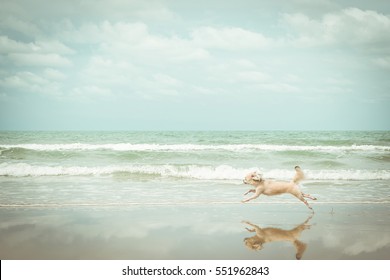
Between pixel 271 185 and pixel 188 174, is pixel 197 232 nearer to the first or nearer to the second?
pixel 271 185

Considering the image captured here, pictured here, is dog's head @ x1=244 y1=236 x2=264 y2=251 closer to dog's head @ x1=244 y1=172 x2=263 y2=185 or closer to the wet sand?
the wet sand

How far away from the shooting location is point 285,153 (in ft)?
55.6

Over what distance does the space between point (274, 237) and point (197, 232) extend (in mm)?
904

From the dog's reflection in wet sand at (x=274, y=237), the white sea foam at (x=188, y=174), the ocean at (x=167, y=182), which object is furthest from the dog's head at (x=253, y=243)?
the white sea foam at (x=188, y=174)

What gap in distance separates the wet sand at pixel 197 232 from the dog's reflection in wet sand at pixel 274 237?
0.03ft

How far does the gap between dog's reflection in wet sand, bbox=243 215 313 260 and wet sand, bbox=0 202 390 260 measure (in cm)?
1

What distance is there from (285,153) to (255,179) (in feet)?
40.0

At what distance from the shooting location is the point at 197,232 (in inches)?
172

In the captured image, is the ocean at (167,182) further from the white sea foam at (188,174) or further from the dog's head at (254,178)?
the dog's head at (254,178)

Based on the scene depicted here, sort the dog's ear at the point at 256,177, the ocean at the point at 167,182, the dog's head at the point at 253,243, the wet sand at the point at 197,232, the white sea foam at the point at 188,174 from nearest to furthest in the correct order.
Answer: the wet sand at the point at 197,232 → the dog's head at the point at 253,243 → the dog's ear at the point at 256,177 → the ocean at the point at 167,182 → the white sea foam at the point at 188,174

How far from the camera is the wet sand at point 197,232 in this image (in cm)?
369

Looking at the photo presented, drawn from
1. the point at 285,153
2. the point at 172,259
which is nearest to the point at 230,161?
the point at 285,153

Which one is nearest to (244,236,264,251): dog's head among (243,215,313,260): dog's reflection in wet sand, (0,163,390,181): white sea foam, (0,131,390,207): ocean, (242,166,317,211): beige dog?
(243,215,313,260): dog's reflection in wet sand

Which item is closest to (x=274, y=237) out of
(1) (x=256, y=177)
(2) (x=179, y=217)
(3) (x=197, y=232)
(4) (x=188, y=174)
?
(3) (x=197, y=232)
